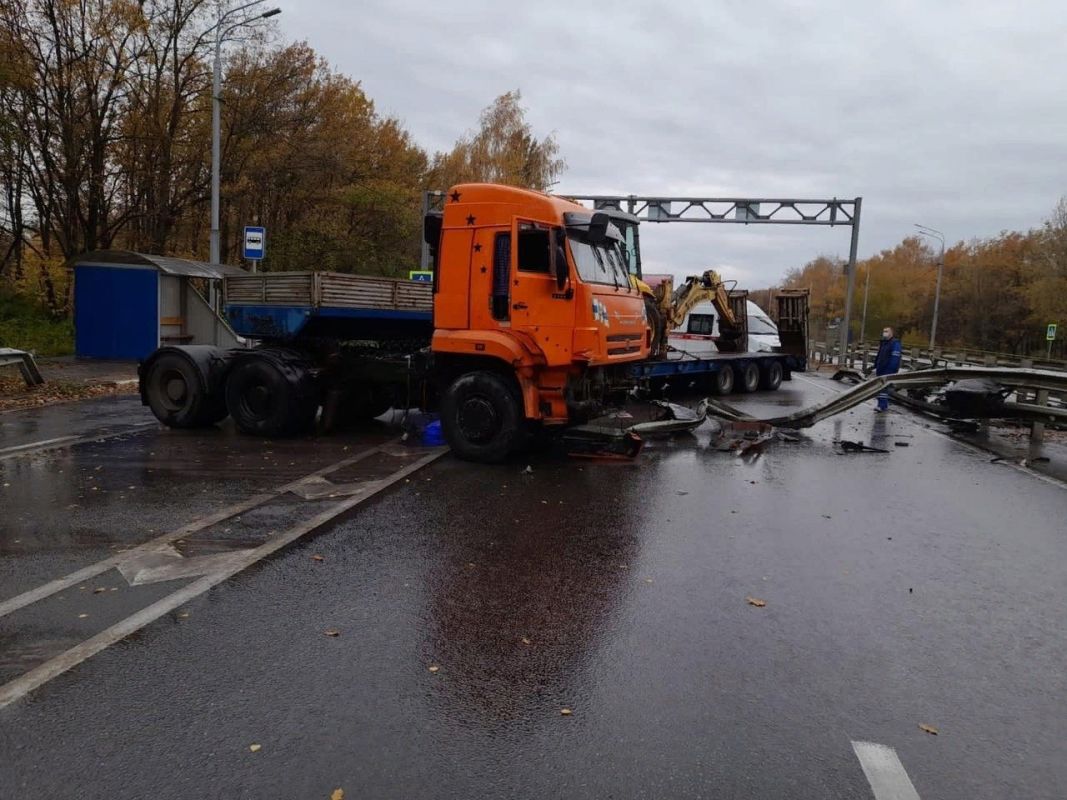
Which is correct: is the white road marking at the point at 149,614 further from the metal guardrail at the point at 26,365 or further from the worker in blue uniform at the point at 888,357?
the worker in blue uniform at the point at 888,357

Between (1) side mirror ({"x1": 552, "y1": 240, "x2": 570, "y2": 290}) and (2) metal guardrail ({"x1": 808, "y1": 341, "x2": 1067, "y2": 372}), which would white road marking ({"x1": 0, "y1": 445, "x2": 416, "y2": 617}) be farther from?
(2) metal guardrail ({"x1": 808, "y1": 341, "x2": 1067, "y2": 372})

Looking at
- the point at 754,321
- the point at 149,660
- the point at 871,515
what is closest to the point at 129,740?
the point at 149,660

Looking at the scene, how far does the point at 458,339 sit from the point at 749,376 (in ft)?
42.9

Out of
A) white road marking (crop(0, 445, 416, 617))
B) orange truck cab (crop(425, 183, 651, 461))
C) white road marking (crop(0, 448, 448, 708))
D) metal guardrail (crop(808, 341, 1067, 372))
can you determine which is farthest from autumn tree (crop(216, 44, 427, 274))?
white road marking (crop(0, 448, 448, 708))

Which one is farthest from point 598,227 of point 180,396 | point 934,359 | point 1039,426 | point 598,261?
point 934,359

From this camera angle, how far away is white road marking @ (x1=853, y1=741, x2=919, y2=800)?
3.08 metres

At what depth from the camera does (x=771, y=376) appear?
867 inches

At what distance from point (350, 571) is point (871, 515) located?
5.04m

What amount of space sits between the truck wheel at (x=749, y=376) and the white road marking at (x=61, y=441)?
14265 millimetres

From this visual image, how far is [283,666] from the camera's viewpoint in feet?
13.1

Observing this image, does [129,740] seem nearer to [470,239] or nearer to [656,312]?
[470,239]

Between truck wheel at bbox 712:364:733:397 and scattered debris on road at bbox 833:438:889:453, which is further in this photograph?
truck wheel at bbox 712:364:733:397

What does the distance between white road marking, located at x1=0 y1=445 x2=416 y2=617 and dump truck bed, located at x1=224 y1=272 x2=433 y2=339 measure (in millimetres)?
2729

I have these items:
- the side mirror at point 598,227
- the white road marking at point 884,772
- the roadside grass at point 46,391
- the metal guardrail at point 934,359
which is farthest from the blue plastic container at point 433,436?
the metal guardrail at point 934,359
